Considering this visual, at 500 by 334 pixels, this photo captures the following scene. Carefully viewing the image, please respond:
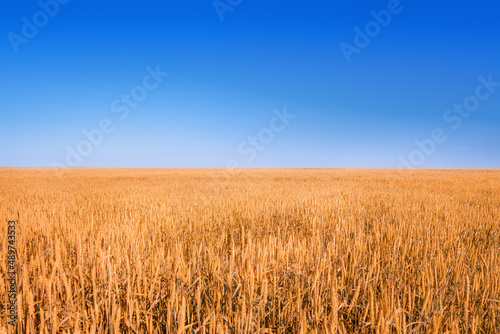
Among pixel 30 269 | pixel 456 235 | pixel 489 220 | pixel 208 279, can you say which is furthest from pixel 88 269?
pixel 489 220

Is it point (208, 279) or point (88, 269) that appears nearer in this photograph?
point (208, 279)

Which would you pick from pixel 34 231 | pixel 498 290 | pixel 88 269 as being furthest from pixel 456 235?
pixel 34 231

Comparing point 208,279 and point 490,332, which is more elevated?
point 208,279

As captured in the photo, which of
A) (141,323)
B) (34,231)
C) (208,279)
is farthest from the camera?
(34,231)

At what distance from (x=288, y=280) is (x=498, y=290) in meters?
1.70

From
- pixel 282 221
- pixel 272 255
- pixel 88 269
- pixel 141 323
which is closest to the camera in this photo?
pixel 141 323

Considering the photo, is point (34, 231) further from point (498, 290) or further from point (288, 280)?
point (498, 290)

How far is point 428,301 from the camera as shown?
1842mm

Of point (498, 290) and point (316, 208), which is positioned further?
point (316, 208)

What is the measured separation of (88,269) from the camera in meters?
2.35

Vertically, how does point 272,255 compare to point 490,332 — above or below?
above

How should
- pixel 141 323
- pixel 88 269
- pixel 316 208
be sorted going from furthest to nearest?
pixel 316 208 < pixel 88 269 < pixel 141 323

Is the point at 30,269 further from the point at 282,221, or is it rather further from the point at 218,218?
the point at 282,221

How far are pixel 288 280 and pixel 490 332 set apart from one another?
134 cm
